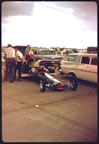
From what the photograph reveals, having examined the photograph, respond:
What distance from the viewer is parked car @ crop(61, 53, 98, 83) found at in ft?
29.7

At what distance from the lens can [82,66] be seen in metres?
9.59

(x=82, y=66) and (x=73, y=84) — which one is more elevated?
(x=82, y=66)

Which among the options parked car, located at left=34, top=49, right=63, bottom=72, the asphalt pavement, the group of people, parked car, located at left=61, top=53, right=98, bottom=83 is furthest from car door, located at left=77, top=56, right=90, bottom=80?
the group of people

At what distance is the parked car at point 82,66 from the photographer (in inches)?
356

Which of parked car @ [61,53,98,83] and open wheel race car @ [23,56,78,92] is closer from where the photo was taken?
open wheel race car @ [23,56,78,92]

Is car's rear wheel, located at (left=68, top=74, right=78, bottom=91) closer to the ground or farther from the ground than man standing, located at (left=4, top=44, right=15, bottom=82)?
closer to the ground

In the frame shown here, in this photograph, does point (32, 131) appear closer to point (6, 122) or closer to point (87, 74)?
point (6, 122)

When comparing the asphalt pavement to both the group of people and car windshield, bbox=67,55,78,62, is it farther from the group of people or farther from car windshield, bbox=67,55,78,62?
car windshield, bbox=67,55,78,62

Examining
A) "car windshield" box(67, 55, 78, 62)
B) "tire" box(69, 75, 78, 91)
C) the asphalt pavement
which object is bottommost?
the asphalt pavement

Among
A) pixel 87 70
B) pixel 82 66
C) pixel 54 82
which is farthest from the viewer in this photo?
pixel 82 66

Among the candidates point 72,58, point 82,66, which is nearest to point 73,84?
point 82,66

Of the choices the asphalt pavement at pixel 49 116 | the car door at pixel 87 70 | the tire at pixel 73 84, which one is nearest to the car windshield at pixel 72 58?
the car door at pixel 87 70

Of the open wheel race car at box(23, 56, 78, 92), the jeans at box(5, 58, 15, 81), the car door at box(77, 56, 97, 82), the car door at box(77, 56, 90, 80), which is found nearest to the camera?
the open wheel race car at box(23, 56, 78, 92)

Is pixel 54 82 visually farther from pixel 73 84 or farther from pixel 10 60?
pixel 10 60
